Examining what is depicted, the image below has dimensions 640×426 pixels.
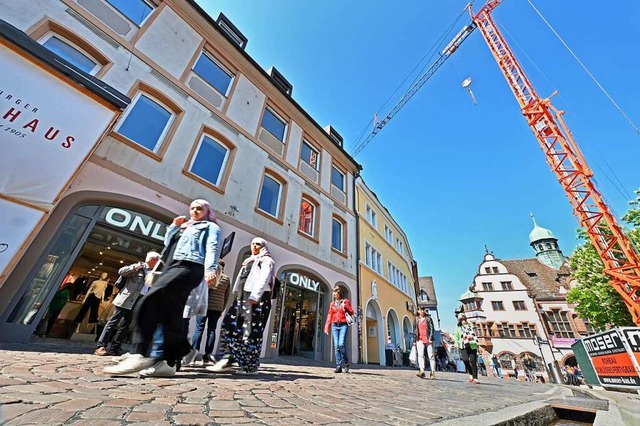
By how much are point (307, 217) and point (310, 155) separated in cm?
326

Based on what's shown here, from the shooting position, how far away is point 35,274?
15.2 ft

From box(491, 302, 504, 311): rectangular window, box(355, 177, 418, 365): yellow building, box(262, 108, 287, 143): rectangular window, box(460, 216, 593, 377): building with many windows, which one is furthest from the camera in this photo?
box(491, 302, 504, 311): rectangular window

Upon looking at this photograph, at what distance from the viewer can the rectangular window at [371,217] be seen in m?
16.9

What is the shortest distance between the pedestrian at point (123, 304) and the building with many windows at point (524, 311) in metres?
32.6

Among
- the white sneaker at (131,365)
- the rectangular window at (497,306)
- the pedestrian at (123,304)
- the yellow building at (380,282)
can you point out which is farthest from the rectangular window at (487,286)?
the white sneaker at (131,365)

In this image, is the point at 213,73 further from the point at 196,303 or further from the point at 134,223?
the point at 196,303

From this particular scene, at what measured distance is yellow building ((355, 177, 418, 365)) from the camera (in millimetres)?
13328

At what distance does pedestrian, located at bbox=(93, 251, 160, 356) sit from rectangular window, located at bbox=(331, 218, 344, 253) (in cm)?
832

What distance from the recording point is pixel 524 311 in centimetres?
3372

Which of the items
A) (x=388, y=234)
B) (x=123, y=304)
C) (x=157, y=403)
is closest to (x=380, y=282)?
(x=388, y=234)

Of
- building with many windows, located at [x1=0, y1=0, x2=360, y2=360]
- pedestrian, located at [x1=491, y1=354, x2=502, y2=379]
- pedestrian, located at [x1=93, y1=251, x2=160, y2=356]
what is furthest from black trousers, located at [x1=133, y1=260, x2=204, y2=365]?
pedestrian, located at [x1=491, y1=354, x2=502, y2=379]

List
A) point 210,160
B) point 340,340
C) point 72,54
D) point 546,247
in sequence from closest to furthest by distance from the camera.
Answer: point 340,340 → point 72,54 → point 210,160 → point 546,247

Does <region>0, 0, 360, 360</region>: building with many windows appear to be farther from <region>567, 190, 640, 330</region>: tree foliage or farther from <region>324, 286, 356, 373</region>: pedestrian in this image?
<region>567, 190, 640, 330</region>: tree foliage

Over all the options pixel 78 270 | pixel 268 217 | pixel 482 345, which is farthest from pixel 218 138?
pixel 482 345
